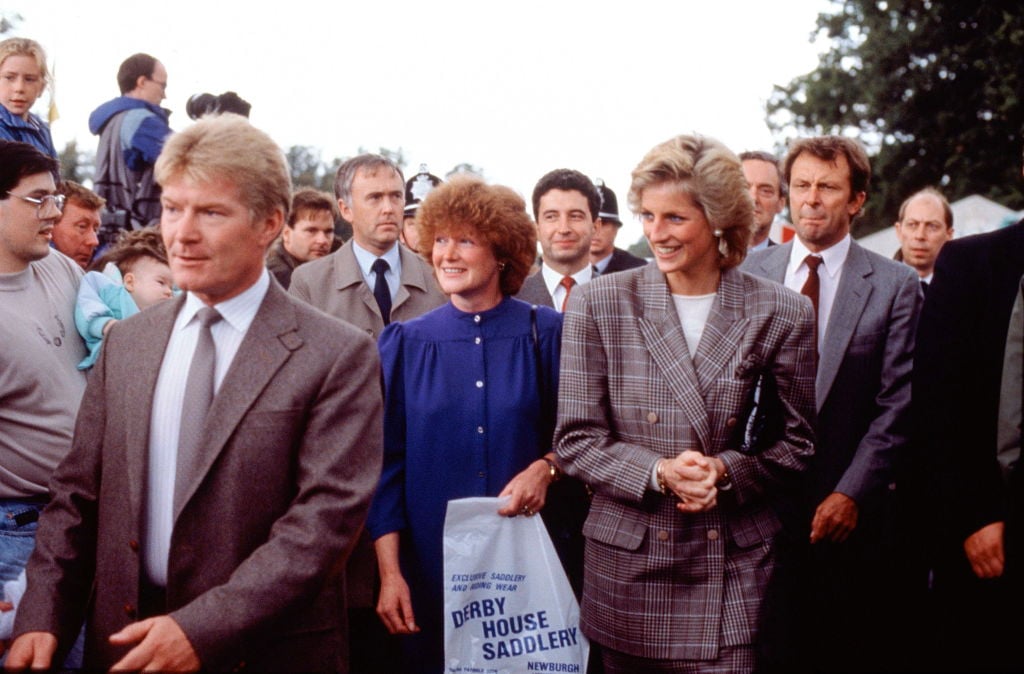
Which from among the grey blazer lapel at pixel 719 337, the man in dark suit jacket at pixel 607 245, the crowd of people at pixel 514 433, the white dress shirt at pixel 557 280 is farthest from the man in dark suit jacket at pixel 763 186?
the grey blazer lapel at pixel 719 337

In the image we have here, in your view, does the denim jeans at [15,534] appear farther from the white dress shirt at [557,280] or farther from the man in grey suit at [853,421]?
the white dress shirt at [557,280]

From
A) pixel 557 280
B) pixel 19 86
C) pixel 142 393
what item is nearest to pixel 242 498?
pixel 142 393

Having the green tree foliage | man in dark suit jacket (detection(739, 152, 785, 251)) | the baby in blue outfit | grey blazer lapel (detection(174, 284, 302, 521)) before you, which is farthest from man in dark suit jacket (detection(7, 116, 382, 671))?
the green tree foliage

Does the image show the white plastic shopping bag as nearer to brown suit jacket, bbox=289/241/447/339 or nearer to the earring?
the earring

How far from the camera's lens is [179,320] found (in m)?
3.05

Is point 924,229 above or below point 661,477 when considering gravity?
above

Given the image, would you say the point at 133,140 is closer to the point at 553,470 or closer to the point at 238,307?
the point at 553,470

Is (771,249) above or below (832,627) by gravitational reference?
above

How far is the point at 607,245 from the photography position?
7.40 m

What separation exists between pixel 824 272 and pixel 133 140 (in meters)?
4.42

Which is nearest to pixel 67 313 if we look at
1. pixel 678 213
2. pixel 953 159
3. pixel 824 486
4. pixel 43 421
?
pixel 43 421

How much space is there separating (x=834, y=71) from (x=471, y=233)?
97.9ft

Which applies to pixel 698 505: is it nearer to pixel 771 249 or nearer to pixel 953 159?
pixel 771 249

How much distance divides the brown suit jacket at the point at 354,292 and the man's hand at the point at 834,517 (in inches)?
84.3
